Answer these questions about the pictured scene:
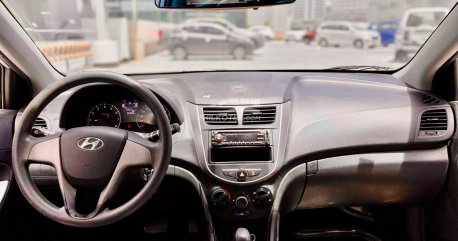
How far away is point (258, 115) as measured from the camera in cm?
242

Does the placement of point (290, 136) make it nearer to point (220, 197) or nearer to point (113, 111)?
point (220, 197)

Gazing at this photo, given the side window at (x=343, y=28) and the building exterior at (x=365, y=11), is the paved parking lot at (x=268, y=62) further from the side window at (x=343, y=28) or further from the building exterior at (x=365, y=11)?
the building exterior at (x=365, y=11)

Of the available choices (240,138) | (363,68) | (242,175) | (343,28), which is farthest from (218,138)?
(343,28)

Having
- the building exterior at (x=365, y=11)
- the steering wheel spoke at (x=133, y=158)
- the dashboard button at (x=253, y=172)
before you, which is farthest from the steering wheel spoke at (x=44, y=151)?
the building exterior at (x=365, y=11)

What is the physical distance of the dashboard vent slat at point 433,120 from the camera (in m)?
2.49

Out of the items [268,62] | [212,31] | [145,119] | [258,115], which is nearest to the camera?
[145,119]

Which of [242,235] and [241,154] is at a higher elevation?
[241,154]

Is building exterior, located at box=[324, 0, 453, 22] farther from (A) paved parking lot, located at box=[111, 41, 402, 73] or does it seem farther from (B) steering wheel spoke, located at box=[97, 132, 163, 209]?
(B) steering wheel spoke, located at box=[97, 132, 163, 209]

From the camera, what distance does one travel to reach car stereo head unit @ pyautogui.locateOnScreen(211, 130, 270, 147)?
236 centimetres

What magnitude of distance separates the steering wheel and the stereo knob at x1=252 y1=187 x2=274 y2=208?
0.76 metres

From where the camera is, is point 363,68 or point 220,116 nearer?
point 220,116

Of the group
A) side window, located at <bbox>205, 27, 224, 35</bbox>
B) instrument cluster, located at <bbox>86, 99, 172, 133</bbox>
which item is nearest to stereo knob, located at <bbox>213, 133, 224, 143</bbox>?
instrument cluster, located at <bbox>86, 99, 172, 133</bbox>

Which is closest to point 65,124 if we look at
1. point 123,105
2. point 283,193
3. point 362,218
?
point 123,105

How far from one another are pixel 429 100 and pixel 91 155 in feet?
6.30
